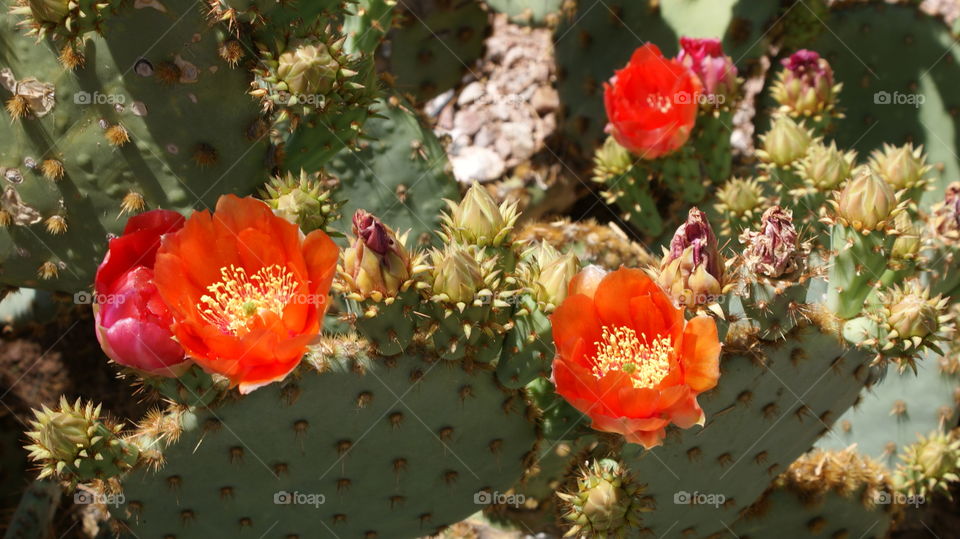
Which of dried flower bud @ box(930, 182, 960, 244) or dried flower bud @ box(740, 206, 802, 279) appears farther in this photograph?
dried flower bud @ box(930, 182, 960, 244)

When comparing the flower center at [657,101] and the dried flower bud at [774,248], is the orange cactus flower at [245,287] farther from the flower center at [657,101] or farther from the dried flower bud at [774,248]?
the flower center at [657,101]

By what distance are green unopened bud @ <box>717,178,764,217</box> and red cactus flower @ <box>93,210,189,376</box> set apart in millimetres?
1385

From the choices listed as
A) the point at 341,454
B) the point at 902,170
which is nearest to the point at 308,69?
the point at 341,454

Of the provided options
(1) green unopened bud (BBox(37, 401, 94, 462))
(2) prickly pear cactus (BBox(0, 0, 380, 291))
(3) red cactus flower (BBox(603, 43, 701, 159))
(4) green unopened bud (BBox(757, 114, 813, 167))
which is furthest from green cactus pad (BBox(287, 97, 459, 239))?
(1) green unopened bud (BBox(37, 401, 94, 462))

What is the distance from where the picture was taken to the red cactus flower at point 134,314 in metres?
1.50

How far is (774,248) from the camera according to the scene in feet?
5.22

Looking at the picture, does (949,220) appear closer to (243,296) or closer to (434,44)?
(243,296)

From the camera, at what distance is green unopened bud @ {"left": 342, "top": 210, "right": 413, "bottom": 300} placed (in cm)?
144

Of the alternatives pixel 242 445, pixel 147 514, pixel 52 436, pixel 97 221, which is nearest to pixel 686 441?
pixel 242 445

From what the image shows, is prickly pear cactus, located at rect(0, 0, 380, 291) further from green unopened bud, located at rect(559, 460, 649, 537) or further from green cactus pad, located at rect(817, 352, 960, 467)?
green cactus pad, located at rect(817, 352, 960, 467)

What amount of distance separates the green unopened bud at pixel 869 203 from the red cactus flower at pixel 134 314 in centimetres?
114

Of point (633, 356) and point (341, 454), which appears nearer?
point (633, 356)

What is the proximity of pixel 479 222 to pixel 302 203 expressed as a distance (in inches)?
12.7

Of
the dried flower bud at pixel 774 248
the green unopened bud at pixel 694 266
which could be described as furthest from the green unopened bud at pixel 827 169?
the green unopened bud at pixel 694 266
